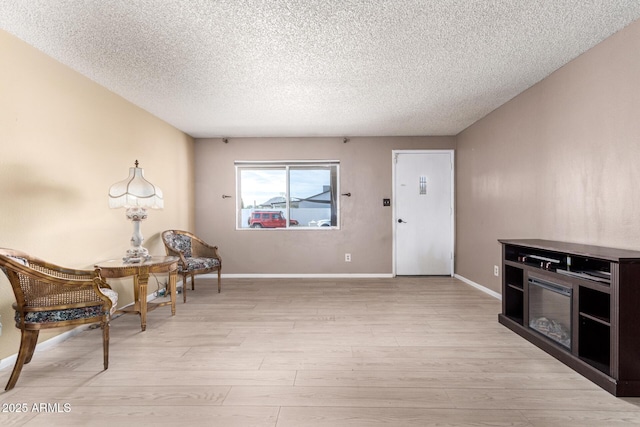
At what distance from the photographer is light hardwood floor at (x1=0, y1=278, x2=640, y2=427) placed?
1.59m

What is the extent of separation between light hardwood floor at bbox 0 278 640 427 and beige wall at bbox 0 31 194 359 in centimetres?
79

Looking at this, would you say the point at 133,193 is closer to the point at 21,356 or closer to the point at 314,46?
the point at 21,356

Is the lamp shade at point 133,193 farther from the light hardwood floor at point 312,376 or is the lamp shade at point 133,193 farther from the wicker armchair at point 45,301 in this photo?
the light hardwood floor at point 312,376

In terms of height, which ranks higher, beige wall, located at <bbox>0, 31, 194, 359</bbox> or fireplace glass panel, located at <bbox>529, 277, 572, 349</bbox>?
beige wall, located at <bbox>0, 31, 194, 359</bbox>

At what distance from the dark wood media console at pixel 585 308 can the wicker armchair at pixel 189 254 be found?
3463mm

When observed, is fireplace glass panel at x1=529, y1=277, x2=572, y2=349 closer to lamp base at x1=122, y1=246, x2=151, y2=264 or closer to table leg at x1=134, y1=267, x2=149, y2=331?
table leg at x1=134, y1=267, x2=149, y2=331

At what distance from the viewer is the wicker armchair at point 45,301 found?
71.8 inches

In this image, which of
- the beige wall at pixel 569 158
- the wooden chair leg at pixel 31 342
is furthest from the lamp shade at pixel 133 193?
the beige wall at pixel 569 158

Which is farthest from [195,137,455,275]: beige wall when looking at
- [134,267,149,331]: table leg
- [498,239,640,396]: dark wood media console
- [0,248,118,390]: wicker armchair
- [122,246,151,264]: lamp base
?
[0,248,118,390]: wicker armchair

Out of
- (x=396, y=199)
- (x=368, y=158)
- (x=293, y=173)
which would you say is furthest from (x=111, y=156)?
(x=396, y=199)

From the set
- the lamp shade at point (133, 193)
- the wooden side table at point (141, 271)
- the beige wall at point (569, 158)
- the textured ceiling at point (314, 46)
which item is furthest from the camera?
the lamp shade at point (133, 193)

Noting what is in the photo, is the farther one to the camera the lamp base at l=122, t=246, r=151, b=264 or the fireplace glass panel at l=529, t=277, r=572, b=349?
the lamp base at l=122, t=246, r=151, b=264

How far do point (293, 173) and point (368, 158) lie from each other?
4.24 feet

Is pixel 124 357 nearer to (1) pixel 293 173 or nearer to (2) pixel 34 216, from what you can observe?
(2) pixel 34 216
